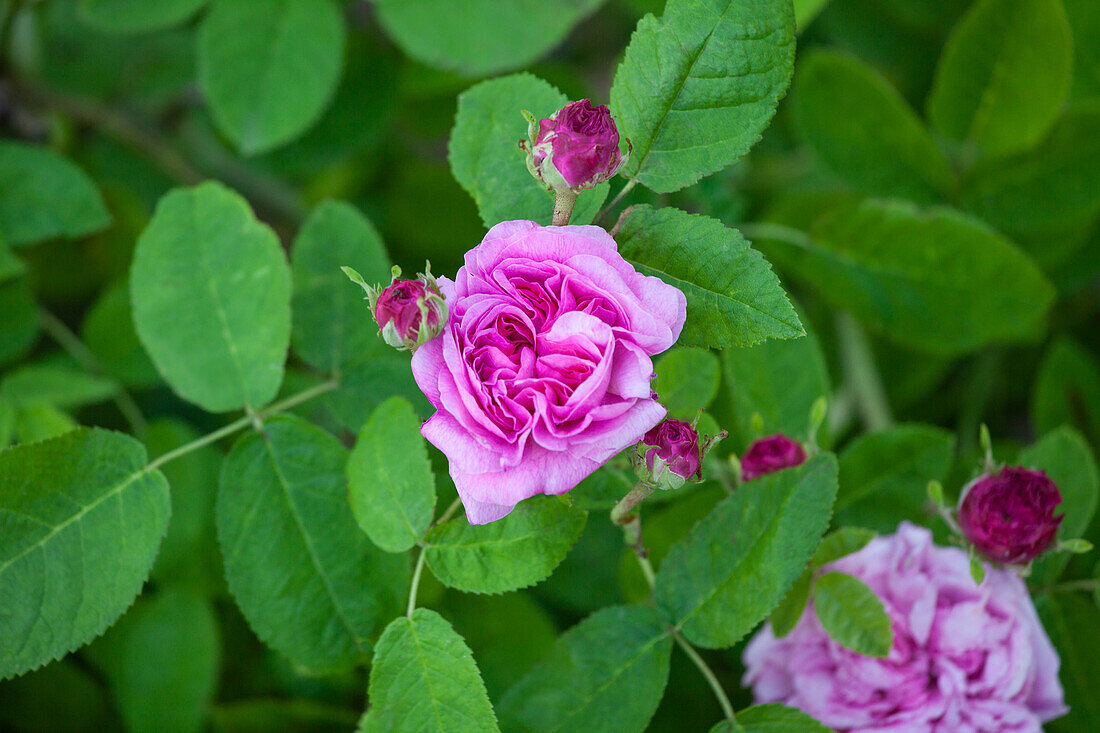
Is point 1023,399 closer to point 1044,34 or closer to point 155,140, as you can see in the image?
point 1044,34

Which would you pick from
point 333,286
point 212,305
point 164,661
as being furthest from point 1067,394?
point 164,661

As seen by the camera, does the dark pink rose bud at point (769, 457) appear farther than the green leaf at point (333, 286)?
No

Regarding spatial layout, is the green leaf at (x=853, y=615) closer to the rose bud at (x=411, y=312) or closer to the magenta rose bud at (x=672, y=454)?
the magenta rose bud at (x=672, y=454)

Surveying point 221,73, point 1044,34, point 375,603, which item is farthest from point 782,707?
point 221,73

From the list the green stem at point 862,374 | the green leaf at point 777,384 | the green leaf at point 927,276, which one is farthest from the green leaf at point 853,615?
the green stem at point 862,374

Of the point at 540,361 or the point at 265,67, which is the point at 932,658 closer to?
the point at 540,361

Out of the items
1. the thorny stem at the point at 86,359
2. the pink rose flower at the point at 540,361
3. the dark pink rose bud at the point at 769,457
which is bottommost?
the thorny stem at the point at 86,359
